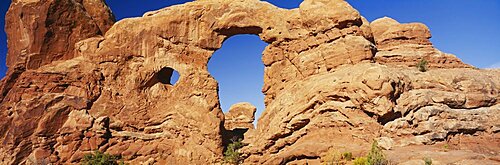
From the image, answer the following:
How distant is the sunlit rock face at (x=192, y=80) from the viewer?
1109 inches

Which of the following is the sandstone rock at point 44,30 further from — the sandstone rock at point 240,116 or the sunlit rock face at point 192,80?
the sandstone rock at point 240,116

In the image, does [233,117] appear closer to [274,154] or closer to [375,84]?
[274,154]

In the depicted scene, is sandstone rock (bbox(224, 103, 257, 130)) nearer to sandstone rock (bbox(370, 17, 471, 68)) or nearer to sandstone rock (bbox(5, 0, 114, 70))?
sandstone rock (bbox(370, 17, 471, 68))

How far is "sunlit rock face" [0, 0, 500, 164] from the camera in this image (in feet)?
92.4

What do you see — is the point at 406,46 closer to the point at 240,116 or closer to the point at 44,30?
the point at 240,116

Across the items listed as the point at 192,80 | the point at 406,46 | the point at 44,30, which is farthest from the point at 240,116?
the point at 44,30

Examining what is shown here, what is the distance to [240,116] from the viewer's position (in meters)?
57.6

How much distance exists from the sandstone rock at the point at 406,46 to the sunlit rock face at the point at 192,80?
0.10 meters

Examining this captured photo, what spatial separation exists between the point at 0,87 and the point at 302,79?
942 inches

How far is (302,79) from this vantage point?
1297 inches

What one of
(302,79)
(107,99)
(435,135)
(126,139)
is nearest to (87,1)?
(107,99)

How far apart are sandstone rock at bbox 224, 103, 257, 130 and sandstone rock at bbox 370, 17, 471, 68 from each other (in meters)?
22.8

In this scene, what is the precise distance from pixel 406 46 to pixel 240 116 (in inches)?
1068

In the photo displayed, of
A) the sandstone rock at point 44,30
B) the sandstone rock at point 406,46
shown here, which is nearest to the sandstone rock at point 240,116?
the sandstone rock at point 406,46
